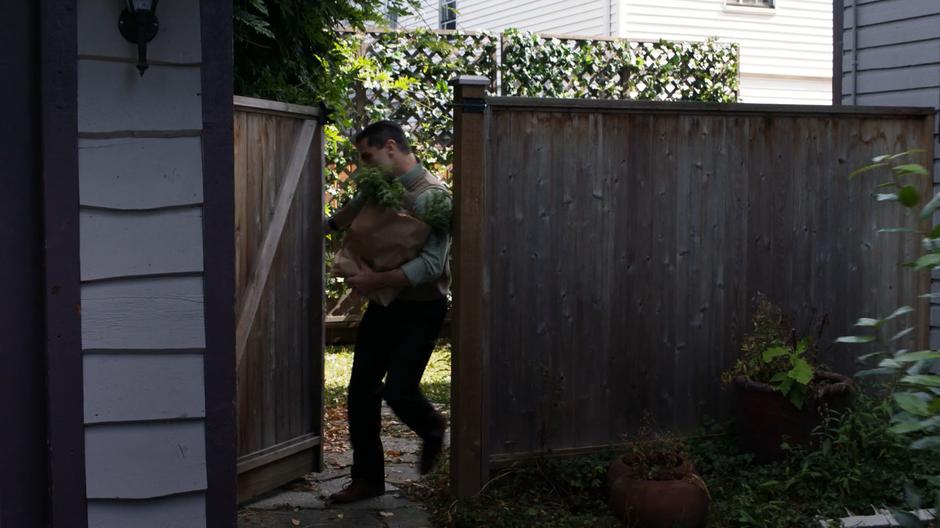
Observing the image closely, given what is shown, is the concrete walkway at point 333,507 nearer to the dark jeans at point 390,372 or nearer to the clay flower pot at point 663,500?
the dark jeans at point 390,372

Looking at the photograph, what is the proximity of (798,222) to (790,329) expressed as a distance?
60cm

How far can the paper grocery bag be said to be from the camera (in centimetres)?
489

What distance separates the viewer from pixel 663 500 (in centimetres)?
463

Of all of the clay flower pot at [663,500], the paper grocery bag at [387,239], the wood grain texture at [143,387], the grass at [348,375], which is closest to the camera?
the wood grain texture at [143,387]

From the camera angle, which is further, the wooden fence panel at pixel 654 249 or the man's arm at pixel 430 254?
the wooden fence panel at pixel 654 249

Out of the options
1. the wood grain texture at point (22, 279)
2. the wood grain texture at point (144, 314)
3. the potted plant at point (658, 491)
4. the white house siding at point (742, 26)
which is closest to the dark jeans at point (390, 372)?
the potted plant at point (658, 491)

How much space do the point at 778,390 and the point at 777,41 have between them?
462 inches

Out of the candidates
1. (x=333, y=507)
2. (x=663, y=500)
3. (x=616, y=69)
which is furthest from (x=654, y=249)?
(x=616, y=69)

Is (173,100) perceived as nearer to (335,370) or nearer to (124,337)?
(124,337)

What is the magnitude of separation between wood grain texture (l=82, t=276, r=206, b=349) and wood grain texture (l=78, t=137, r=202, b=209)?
250mm

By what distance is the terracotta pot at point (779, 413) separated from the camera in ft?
17.1

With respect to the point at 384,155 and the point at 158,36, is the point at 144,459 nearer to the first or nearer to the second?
the point at 158,36

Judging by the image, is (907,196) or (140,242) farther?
(140,242)

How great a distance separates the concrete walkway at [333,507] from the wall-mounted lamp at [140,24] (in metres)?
2.39
